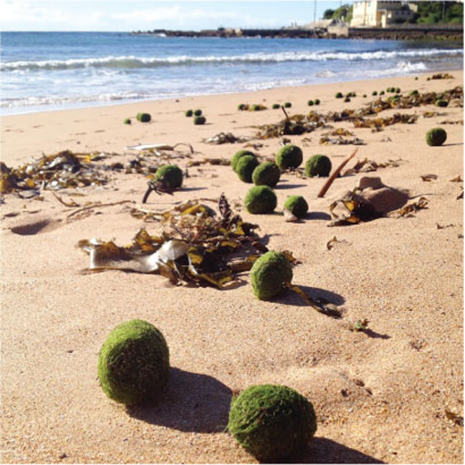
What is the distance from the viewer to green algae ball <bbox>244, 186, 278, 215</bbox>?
5.25 metres

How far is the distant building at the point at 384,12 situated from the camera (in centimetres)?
9488

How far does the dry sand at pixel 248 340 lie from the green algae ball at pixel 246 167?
2.69 feet

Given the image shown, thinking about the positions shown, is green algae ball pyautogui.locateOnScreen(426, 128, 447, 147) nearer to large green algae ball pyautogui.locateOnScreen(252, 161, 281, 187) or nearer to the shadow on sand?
large green algae ball pyautogui.locateOnScreen(252, 161, 281, 187)

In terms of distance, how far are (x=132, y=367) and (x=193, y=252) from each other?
1615 millimetres

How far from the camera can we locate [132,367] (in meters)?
2.52

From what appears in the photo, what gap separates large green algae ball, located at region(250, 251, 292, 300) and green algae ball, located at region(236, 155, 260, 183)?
311 cm

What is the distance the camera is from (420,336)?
3016 millimetres

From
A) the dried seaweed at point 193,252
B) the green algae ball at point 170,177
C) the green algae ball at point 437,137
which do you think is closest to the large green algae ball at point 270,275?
the dried seaweed at point 193,252

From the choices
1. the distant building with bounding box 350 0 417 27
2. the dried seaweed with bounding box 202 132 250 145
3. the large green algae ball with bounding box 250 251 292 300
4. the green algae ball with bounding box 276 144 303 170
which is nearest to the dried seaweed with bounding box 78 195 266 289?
the large green algae ball with bounding box 250 251 292 300

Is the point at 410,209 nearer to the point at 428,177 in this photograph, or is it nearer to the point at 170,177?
the point at 428,177

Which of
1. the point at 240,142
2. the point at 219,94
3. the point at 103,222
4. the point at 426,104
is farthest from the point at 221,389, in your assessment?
the point at 219,94

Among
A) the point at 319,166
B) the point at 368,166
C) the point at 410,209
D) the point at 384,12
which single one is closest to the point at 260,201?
the point at 410,209

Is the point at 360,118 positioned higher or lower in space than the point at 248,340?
higher

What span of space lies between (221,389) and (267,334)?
1.79 ft
